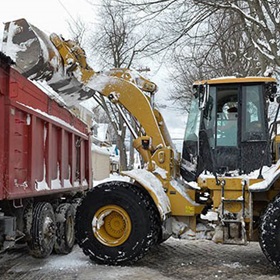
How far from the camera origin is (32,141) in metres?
5.99

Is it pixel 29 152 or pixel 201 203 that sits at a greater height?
pixel 29 152

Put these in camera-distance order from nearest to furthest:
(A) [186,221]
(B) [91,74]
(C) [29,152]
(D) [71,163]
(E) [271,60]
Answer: (C) [29,152], (A) [186,221], (B) [91,74], (D) [71,163], (E) [271,60]

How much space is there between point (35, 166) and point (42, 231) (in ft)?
3.32

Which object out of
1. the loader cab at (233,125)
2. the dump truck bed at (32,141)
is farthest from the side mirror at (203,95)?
the dump truck bed at (32,141)

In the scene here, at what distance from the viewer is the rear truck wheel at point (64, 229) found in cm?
764

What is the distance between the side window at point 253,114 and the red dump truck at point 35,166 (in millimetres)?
2696

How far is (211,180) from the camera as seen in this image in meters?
6.75

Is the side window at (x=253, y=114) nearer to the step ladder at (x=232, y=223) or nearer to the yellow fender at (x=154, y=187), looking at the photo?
the step ladder at (x=232, y=223)

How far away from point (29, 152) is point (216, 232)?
8.70 ft

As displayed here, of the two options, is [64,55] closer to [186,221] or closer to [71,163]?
[71,163]

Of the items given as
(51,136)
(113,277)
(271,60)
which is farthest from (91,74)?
(271,60)

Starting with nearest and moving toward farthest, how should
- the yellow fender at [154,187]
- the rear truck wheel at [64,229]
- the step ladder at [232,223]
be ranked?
the step ladder at [232,223], the yellow fender at [154,187], the rear truck wheel at [64,229]

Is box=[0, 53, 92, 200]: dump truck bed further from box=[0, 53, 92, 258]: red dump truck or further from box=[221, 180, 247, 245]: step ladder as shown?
box=[221, 180, 247, 245]: step ladder

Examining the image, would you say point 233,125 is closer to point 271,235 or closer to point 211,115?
point 211,115
